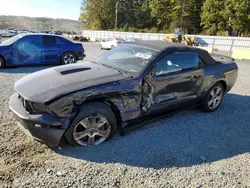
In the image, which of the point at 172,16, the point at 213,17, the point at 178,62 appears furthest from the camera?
the point at 172,16

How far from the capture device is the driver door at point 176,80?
3732 millimetres

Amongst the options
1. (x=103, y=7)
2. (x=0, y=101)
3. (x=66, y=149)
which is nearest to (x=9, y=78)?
(x=0, y=101)

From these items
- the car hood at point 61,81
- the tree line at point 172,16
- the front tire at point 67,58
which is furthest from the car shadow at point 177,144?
the tree line at point 172,16

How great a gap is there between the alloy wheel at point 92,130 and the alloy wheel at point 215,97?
8.42 feet

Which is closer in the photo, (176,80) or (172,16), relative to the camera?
(176,80)

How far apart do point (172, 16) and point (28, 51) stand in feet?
159

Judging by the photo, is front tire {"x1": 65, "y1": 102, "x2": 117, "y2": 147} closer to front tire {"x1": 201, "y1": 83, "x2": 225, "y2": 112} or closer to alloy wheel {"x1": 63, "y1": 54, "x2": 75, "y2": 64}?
front tire {"x1": 201, "y1": 83, "x2": 225, "y2": 112}

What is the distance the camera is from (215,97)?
485 cm

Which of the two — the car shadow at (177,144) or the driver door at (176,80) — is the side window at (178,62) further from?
the car shadow at (177,144)

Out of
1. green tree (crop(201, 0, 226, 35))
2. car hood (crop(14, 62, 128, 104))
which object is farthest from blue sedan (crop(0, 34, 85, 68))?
green tree (crop(201, 0, 226, 35))

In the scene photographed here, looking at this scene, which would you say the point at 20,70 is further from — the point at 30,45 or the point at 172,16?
the point at 172,16

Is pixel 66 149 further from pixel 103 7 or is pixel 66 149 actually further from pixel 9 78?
pixel 103 7

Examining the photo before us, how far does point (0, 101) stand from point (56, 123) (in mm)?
2853

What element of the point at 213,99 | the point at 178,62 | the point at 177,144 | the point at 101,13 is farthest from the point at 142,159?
the point at 101,13
